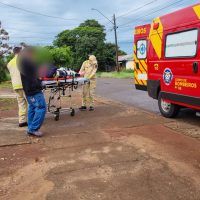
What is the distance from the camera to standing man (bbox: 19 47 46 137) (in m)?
7.57

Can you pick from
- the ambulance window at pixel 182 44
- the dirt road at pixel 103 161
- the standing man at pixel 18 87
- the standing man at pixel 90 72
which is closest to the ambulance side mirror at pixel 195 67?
the ambulance window at pixel 182 44

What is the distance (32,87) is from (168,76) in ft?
11.0

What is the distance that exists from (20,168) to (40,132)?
2131 millimetres

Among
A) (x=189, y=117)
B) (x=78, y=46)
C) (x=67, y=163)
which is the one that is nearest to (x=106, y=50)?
(x=78, y=46)

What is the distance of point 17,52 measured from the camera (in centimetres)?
832

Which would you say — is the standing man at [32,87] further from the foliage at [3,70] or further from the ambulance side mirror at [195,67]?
the foliage at [3,70]

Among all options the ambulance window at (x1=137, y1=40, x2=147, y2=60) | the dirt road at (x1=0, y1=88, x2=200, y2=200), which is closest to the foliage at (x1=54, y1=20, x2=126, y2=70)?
the ambulance window at (x1=137, y1=40, x2=147, y2=60)

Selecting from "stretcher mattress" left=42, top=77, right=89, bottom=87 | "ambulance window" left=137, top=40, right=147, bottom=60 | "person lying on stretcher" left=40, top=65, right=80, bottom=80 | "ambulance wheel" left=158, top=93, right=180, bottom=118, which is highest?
"ambulance window" left=137, top=40, right=147, bottom=60

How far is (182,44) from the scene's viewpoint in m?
8.53

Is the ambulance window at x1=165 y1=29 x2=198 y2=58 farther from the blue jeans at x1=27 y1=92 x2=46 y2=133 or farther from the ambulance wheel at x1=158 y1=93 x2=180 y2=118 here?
the blue jeans at x1=27 y1=92 x2=46 y2=133

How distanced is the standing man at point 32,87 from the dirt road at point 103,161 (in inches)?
12.8

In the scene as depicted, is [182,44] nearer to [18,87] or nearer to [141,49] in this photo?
[141,49]

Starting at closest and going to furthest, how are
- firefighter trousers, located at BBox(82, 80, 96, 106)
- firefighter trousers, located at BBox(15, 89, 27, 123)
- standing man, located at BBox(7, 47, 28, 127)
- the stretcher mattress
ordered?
standing man, located at BBox(7, 47, 28, 127) < firefighter trousers, located at BBox(15, 89, 27, 123) < the stretcher mattress < firefighter trousers, located at BBox(82, 80, 96, 106)

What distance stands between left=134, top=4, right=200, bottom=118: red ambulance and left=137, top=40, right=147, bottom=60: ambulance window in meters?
1.29
